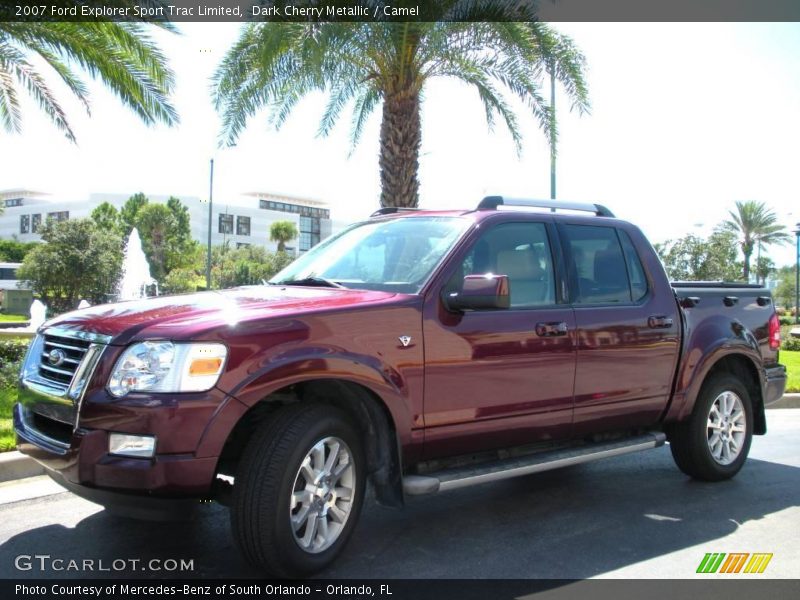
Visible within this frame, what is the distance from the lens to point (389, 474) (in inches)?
168

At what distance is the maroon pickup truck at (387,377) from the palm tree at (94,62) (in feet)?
24.9

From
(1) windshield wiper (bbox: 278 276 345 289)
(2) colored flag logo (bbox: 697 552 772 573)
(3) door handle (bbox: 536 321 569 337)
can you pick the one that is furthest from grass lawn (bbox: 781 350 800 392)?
(1) windshield wiper (bbox: 278 276 345 289)

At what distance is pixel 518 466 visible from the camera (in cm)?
466

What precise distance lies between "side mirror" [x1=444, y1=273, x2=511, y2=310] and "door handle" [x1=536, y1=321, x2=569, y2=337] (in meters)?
0.56

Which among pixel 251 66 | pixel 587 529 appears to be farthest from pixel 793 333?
pixel 587 529

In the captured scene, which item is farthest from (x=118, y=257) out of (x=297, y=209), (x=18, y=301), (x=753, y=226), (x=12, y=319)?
(x=297, y=209)

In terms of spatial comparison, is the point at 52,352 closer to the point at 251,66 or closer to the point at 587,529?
the point at 587,529

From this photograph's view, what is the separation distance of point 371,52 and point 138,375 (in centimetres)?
990

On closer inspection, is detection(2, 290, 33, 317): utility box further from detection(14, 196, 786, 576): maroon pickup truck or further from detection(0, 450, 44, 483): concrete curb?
detection(14, 196, 786, 576): maroon pickup truck

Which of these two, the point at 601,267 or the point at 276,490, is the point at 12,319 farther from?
the point at 276,490

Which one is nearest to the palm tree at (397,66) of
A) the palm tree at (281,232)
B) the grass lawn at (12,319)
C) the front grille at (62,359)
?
the front grille at (62,359)

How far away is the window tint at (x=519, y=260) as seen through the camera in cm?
488

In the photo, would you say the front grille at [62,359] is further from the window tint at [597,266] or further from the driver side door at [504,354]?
the window tint at [597,266]

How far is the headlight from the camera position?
354 cm
